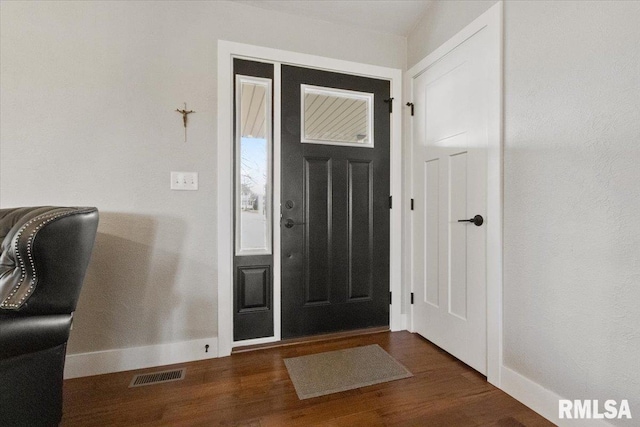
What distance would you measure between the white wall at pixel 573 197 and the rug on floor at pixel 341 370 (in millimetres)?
656

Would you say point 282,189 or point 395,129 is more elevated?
point 395,129

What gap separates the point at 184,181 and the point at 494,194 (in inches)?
74.6

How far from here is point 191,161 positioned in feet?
6.16

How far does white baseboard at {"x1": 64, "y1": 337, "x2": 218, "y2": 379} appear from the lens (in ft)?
5.52

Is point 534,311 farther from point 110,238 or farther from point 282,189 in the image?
point 110,238

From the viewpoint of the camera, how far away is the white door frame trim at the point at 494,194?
5.08 ft

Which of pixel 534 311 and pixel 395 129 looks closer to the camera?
Answer: pixel 534 311

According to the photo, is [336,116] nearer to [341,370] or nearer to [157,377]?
[341,370]

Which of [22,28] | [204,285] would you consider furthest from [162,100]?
[204,285]

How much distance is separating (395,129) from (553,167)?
1.23m

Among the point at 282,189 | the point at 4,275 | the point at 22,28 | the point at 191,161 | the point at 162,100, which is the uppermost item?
the point at 22,28

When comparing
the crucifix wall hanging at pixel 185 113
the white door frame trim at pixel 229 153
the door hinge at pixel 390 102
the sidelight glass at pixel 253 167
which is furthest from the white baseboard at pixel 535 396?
the crucifix wall hanging at pixel 185 113

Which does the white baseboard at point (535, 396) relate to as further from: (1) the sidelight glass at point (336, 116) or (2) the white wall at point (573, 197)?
(1) the sidelight glass at point (336, 116)

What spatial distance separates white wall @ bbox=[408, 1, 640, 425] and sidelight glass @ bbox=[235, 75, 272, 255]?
1505 mm
